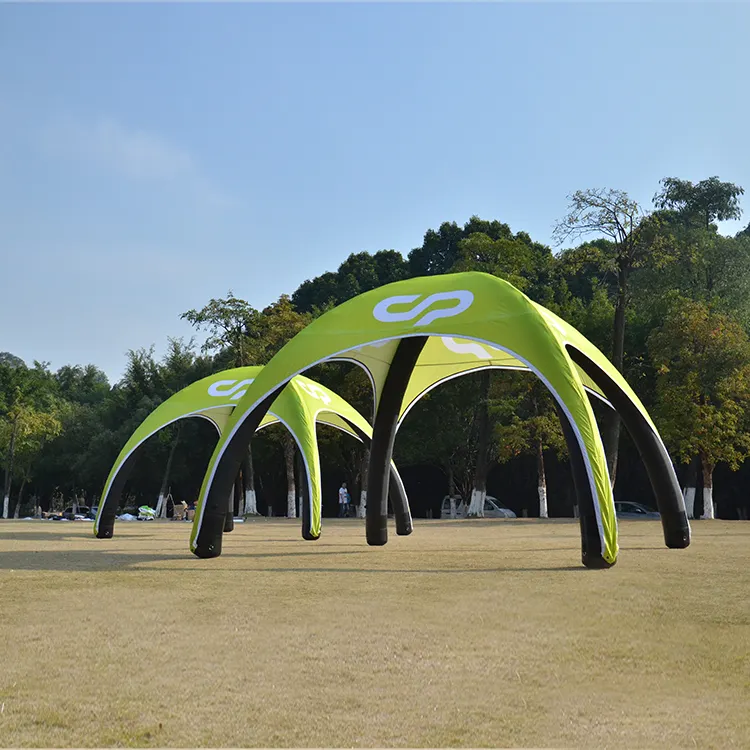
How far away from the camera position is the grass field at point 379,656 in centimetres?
544

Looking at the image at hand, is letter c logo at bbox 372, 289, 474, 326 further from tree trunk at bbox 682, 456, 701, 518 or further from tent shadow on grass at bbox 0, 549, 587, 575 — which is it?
tree trunk at bbox 682, 456, 701, 518

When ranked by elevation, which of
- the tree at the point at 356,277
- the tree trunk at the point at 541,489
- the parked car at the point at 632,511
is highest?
the tree at the point at 356,277

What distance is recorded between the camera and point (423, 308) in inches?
602

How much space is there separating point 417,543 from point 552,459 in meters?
28.5

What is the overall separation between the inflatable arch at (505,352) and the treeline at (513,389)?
572 inches

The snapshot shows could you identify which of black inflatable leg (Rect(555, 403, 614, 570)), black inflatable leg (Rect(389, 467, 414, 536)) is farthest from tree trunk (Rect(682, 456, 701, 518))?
black inflatable leg (Rect(555, 403, 614, 570))

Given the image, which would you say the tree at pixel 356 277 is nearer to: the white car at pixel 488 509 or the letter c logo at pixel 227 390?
the white car at pixel 488 509

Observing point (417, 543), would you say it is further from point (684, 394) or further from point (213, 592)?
point (684, 394)

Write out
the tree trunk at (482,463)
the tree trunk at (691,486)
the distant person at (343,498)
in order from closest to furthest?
the tree trunk at (691,486) → the tree trunk at (482,463) → the distant person at (343,498)

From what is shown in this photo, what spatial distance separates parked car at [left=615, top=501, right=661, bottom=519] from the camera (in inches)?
1339

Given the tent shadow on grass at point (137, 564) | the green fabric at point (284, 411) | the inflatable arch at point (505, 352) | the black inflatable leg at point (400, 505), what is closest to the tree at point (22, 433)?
the green fabric at point (284, 411)

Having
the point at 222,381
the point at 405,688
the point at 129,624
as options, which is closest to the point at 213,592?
the point at 129,624

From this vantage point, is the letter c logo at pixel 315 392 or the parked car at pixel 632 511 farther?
the parked car at pixel 632 511

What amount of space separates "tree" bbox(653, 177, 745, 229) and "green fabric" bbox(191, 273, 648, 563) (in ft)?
136
